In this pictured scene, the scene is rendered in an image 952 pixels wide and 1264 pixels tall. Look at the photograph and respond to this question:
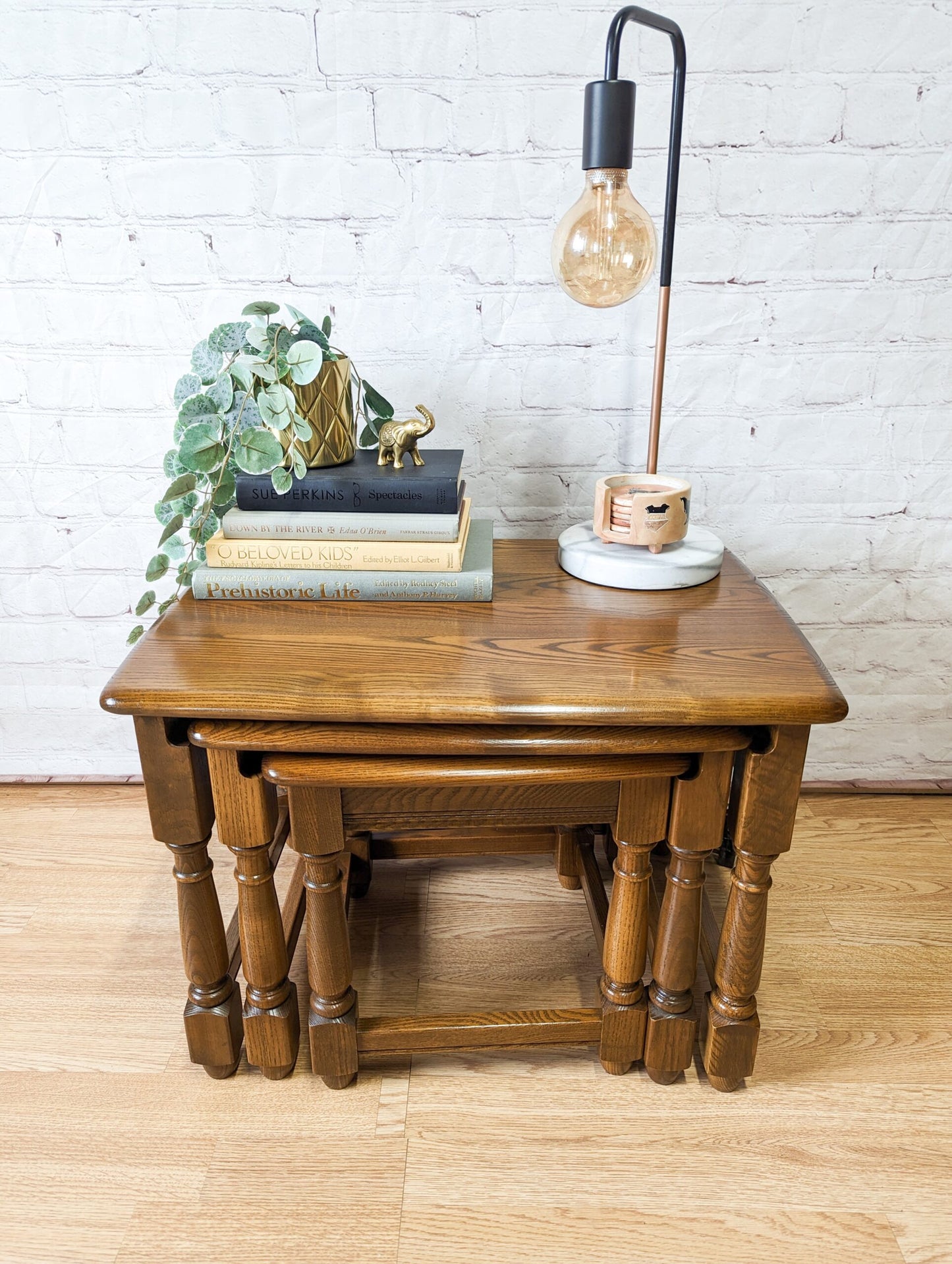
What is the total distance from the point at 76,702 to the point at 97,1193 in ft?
2.78

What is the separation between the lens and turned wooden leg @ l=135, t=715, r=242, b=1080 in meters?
0.91

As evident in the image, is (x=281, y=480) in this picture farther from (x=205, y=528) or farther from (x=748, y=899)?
(x=748, y=899)

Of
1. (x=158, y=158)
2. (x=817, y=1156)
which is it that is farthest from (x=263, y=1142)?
(x=158, y=158)

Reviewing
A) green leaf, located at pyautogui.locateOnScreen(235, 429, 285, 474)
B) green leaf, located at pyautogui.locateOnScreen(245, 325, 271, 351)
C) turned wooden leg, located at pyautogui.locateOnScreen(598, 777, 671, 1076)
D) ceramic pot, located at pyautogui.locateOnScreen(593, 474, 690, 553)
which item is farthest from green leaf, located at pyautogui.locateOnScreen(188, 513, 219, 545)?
turned wooden leg, located at pyautogui.locateOnScreen(598, 777, 671, 1076)

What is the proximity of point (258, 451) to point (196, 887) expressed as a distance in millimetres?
491

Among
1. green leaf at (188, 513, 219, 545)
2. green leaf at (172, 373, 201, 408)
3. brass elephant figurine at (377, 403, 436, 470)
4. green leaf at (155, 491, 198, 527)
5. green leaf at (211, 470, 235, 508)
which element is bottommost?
green leaf at (188, 513, 219, 545)

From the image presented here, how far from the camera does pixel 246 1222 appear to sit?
889 mm

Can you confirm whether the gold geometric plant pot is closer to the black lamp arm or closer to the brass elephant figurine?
the brass elephant figurine

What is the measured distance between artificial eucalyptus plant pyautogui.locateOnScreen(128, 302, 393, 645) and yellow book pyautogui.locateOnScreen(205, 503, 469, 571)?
0.06 meters

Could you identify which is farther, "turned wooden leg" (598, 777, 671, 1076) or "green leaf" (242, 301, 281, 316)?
"green leaf" (242, 301, 281, 316)

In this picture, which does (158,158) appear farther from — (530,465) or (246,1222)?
(246,1222)

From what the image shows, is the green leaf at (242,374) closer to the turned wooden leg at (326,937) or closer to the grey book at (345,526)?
the grey book at (345,526)

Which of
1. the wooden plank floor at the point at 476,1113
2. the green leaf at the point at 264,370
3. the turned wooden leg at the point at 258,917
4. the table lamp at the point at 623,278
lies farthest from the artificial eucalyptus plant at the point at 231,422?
the wooden plank floor at the point at 476,1113

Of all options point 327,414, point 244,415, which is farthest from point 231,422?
point 327,414
